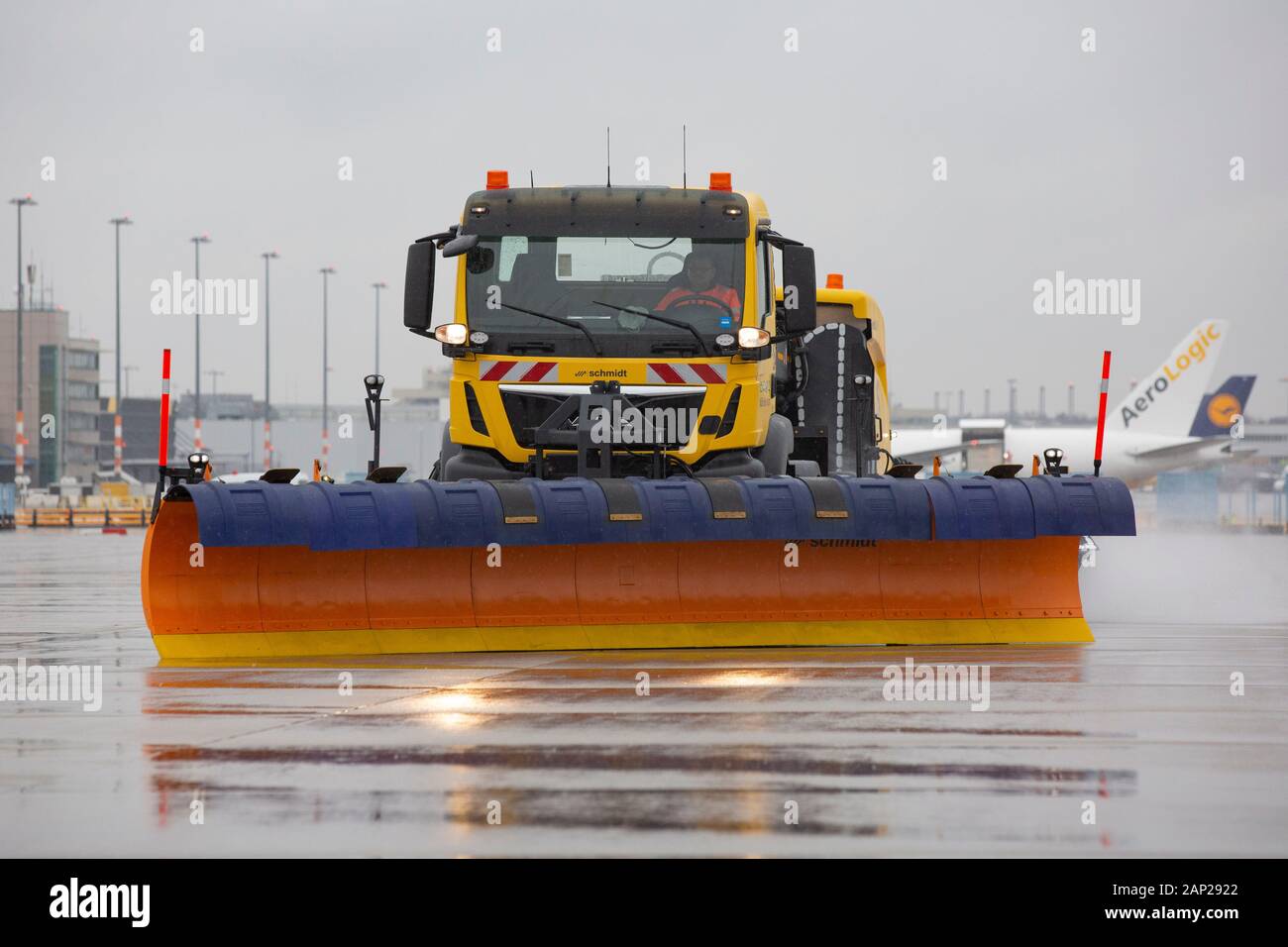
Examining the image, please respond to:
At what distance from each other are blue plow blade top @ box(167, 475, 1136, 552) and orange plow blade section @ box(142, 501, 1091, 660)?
1.64 ft

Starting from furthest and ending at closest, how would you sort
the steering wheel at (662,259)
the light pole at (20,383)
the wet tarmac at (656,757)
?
the light pole at (20,383) < the steering wheel at (662,259) < the wet tarmac at (656,757)

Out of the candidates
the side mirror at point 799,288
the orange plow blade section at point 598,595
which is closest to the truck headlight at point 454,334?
the orange plow blade section at point 598,595

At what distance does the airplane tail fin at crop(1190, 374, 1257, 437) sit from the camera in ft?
211

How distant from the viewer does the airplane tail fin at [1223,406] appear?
64.2 metres

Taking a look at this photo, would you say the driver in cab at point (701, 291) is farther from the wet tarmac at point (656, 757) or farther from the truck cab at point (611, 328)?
the wet tarmac at point (656, 757)

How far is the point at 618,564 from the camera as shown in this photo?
11.1 meters

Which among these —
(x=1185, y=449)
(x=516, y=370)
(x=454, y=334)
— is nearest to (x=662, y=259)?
(x=516, y=370)

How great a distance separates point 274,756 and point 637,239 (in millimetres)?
6532

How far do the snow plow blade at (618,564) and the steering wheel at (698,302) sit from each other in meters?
1.81

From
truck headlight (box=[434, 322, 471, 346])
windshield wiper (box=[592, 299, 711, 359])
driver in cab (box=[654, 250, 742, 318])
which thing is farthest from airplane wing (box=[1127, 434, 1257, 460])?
truck headlight (box=[434, 322, 471, 346])

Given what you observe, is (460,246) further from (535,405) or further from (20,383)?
(20,383)

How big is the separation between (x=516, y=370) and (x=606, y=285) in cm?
92
